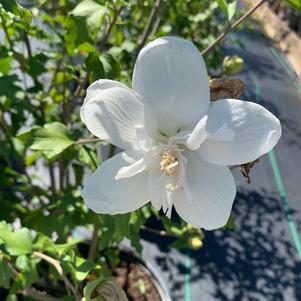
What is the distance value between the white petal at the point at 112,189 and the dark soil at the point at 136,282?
0.81 meters

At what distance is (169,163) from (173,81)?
10 centimetres

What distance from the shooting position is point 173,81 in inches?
21.8

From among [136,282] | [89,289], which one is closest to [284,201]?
Answer: [136,282]

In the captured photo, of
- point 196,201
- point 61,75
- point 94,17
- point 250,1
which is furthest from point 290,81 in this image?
point 196,201

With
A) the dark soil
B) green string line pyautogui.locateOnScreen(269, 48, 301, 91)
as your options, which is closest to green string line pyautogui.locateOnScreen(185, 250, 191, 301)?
the dark soil

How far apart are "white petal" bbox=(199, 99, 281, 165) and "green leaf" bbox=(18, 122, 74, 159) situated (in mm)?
377

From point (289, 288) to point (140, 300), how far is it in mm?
772

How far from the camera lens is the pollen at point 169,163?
0.54m

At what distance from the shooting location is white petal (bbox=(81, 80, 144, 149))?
1.74 feet

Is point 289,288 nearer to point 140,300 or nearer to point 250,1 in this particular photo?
point 140,300

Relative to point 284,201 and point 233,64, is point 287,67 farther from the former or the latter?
point 233,64

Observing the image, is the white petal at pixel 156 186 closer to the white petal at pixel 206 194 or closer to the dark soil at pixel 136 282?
the white petal at pixel 206 194

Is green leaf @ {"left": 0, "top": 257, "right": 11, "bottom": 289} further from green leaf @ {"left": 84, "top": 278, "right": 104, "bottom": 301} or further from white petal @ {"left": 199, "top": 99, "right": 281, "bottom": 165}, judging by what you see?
white petal @ {"left": 199, "top": 99, "right": 281, "bottom": 165}

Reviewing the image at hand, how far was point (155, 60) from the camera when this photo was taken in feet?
1.77
